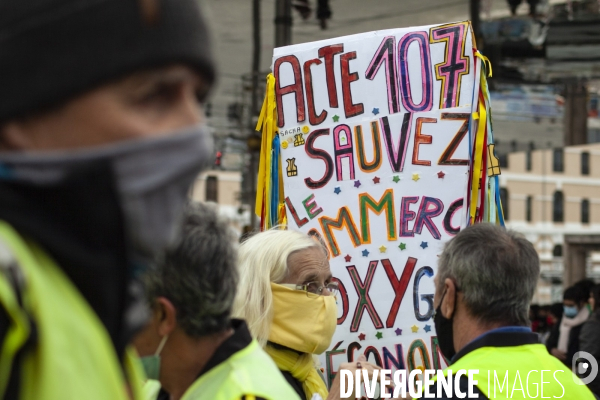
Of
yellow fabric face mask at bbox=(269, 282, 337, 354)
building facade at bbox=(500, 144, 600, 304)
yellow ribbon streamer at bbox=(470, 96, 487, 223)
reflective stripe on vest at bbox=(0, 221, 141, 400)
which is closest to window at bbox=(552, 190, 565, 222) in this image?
building facade at bbox=(500, 144, 600, 304)

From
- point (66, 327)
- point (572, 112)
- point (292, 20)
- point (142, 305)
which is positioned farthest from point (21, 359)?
point (572, 112)

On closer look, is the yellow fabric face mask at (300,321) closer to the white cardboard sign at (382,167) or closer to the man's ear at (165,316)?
the white cardboard sign at (382,167)

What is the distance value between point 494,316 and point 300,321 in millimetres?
704

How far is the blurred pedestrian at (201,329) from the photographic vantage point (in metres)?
1.91

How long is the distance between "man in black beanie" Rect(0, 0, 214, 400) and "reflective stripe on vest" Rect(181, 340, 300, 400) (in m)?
0.92

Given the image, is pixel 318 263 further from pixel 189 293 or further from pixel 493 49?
pixel 493 49

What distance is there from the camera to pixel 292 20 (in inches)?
420

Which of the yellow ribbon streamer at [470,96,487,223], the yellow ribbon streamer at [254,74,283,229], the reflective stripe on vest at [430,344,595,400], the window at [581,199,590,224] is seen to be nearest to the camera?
the reflective stripe on vest at [430,344,595,400]

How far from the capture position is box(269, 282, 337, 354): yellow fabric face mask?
308 cm

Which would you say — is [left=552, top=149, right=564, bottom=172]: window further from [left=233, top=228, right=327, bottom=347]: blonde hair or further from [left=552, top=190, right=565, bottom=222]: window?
[left=233, top=228, right=327, bottom=347]: blonde hair

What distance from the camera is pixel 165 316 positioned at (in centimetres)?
195

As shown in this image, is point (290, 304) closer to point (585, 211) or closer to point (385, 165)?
point (385, 165)

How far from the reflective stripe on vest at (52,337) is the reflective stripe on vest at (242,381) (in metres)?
1.01

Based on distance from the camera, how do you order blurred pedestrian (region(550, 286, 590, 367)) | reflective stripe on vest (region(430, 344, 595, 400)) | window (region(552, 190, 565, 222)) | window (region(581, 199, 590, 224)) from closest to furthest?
reflective stripe on vest (region(430, 344, 595, 400)) → blurred pedestrian (region(550, 286, 590, 367)) → window (region(552, 190, 565, 222)) → window (region(581, 199, 590, 224))
